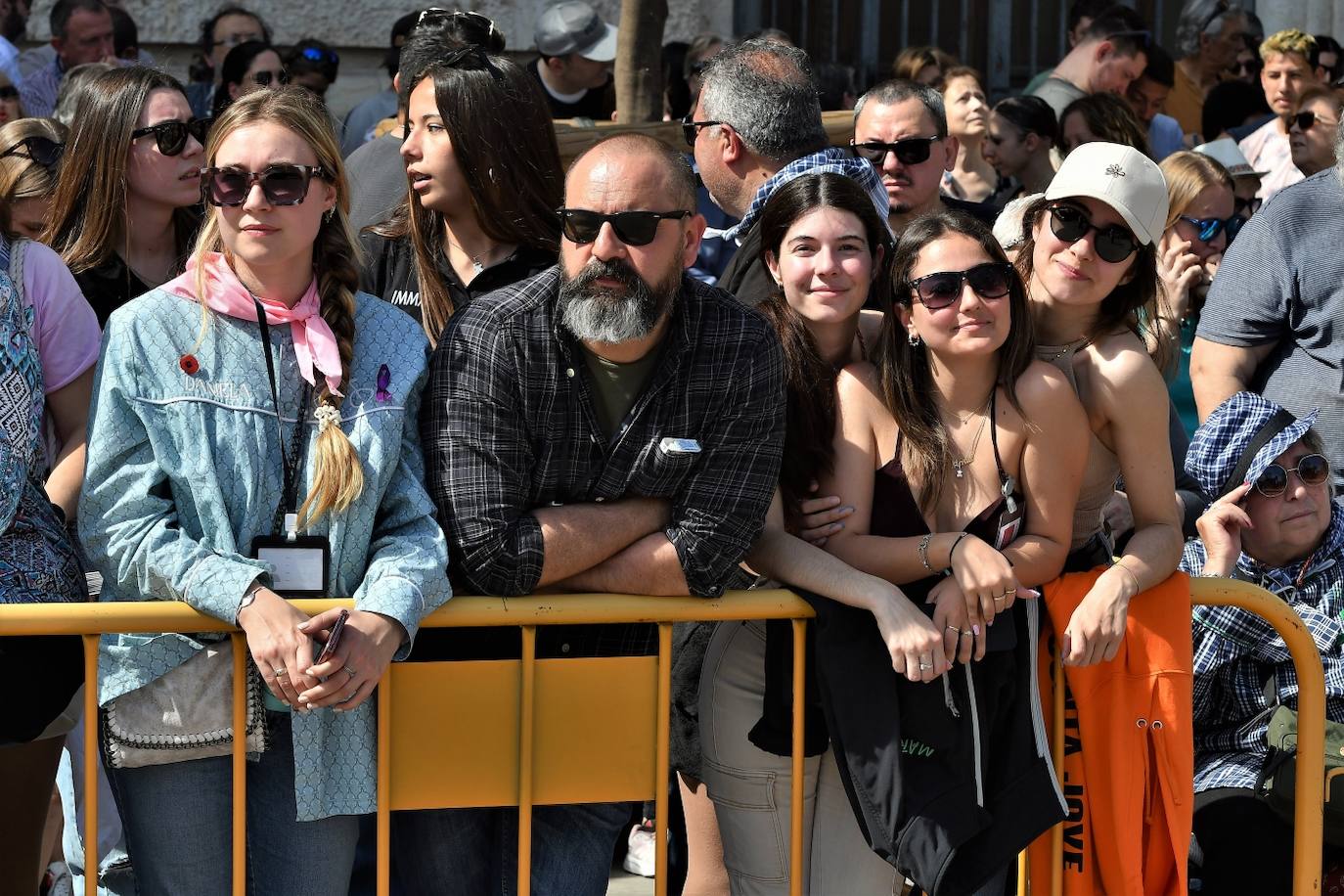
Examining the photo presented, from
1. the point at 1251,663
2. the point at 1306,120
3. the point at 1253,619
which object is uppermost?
the point at 1306,120

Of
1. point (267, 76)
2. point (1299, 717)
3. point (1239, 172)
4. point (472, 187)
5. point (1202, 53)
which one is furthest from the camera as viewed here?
point (1202, 53)

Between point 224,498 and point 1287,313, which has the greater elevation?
point 1287,313

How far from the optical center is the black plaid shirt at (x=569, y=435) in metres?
3.22

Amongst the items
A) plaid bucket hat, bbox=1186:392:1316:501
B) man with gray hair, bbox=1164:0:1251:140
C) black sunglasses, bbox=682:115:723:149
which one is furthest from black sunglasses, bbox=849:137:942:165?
man with gray hair, bbox=1164:0:1251:140

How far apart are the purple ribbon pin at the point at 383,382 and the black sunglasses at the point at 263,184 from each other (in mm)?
346

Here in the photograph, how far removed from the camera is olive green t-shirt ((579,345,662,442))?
10.8ft

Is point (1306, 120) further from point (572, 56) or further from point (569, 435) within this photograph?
point (569, 435)

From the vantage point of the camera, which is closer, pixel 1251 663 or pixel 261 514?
pixel 261 514

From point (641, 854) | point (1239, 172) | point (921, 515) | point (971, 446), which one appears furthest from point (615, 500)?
point (1239, 172)

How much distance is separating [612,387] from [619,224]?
0.31 metres

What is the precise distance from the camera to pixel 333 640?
2967 millimetres

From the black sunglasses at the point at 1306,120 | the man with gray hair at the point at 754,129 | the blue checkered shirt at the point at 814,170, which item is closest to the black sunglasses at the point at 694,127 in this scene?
the man with gray hair at the point at 754,129

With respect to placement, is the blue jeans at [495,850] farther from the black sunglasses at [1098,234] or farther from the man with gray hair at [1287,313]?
the man with gray hair at [1287,313]

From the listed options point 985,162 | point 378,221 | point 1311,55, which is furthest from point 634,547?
point 1311,55
